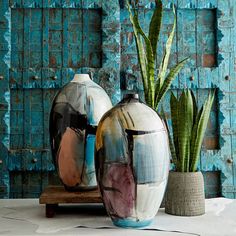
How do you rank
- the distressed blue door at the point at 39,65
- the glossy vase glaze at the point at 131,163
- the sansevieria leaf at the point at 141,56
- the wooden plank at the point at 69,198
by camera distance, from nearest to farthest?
A: 1. the glossy vase glaze at the point at 131,163
2. the wooden plank at the point at 69,198
3. the sansevieria leaf at the point at 141,56
4. the distressed blue door at the point at 39,65

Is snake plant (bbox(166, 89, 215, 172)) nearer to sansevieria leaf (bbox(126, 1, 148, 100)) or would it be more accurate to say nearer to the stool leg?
sansevieria leaf (bbox(126, 1, 148, 100))

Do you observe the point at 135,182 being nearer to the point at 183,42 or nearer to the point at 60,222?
the point at 60,222

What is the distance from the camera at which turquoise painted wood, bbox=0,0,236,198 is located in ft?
5.42

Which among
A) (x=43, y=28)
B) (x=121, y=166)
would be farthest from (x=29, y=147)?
(x=121, y=166)

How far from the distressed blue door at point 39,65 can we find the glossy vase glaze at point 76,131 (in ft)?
2.20

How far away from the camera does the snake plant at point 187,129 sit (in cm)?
96

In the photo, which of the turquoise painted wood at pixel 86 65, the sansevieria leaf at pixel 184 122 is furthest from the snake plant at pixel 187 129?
the turquoise painted wood at pixel 86 65

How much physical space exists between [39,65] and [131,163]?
0.99 metres

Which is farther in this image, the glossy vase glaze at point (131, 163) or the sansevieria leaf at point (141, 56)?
the sansevieria leaf at point (141, 56)

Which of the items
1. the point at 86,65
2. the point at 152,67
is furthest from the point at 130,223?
the point at 86,65

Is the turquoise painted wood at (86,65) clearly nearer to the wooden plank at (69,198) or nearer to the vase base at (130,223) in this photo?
the wooden plank at (69,198)

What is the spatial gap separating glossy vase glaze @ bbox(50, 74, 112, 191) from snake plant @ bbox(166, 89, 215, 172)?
0.18 m

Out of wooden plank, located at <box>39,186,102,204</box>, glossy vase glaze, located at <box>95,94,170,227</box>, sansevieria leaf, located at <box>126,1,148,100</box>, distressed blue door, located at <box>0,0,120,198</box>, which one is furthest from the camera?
distressed blue door, located at <box>0,0,120,198</box>

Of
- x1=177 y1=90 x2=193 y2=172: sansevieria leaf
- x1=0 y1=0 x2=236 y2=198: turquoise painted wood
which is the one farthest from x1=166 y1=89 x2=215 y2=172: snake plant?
x1=0 y1=0 x2=236 y2=198: turquoise painted wood
